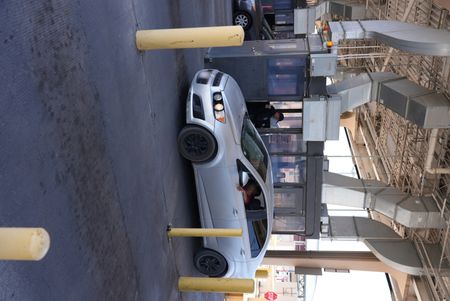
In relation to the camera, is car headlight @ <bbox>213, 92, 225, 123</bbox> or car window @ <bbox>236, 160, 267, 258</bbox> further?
car window @ <bbox>236, 160, 267, 258</bbox>

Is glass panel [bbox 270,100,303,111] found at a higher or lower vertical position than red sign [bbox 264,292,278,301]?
higher

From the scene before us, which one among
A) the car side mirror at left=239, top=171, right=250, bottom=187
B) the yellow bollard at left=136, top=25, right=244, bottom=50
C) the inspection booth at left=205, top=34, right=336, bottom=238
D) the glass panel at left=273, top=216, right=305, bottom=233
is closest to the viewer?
the yellow bollard at left=136, top=25, right=244, bottom=50

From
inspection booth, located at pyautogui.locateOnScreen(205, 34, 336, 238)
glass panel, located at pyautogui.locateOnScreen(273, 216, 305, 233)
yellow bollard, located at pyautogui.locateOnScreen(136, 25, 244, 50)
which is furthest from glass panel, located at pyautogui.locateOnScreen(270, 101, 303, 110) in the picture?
yellow bollard, located at pyautogui.locateOnScreen(136, 25, 244, 50)

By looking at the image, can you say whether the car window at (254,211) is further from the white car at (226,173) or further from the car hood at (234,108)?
the car hood at (234,108)

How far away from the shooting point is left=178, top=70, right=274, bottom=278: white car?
3490 millimetres

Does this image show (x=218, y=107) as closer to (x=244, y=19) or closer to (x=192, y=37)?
(x=192, y=37)

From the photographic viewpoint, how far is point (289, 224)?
6484 mm

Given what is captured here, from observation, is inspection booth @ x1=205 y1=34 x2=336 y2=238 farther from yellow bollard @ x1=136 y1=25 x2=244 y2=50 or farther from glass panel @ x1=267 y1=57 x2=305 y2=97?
yellow bollard @ x1=136 y1=25 x2=244 y2=50

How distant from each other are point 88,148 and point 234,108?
2.06m

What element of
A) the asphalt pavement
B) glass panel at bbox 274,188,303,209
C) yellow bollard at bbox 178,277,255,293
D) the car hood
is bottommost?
glass panel at bbox 274,188,303,209

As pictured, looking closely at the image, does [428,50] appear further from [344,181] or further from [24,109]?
[24,109]

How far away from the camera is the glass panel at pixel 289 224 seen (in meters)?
6.40

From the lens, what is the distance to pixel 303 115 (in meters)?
5.22

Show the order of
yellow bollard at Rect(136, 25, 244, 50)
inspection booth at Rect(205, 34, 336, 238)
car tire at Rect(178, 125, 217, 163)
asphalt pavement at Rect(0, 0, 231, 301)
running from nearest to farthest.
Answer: asphalt pavement at Rect(0, 0, 231, 301), yellow bollard at Rect(136, 25, 244, 50), car tire at Rect(178, 125, 217, 163), inspection booth at Rect(205, 34, 336, 238)
